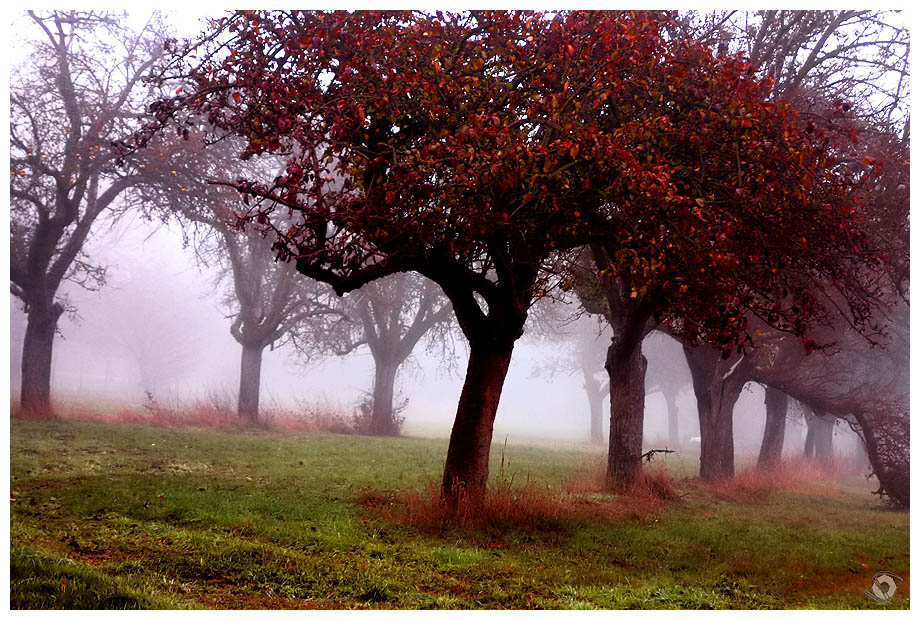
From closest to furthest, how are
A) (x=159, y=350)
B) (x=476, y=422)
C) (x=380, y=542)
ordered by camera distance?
(x=380, y=542) < (x=476, y=422) < (x=159, y=350)

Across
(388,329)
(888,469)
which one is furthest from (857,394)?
(388,329)

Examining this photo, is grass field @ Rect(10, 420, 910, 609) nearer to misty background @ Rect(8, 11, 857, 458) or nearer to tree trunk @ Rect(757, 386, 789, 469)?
tree trunk @ Rect(757, 386, 789, 469)

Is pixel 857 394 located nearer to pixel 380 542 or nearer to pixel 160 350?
pixel 380 542

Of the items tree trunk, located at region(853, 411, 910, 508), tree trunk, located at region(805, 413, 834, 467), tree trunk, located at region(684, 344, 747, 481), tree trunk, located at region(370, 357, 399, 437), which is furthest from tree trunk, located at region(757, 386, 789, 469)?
tree trunk, located at region(370, 357, 399, 437)

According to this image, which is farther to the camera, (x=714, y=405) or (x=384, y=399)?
(x=384, y=399)

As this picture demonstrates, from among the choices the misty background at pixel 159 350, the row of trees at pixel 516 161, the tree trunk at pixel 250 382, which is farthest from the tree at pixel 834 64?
the misty background at pixel 159 350

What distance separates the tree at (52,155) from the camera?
21.2 m

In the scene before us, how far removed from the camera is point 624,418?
1645 cm

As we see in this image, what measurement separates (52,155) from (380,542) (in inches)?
729

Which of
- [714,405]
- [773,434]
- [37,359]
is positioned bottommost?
[773,434]

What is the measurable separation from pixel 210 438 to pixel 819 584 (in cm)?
1829

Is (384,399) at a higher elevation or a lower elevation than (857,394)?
lower

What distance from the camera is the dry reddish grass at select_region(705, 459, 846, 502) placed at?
18844mm

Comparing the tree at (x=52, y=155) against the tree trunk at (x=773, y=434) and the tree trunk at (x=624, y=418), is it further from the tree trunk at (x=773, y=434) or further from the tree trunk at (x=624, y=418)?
the tree trunk at (x=773, y=434)
